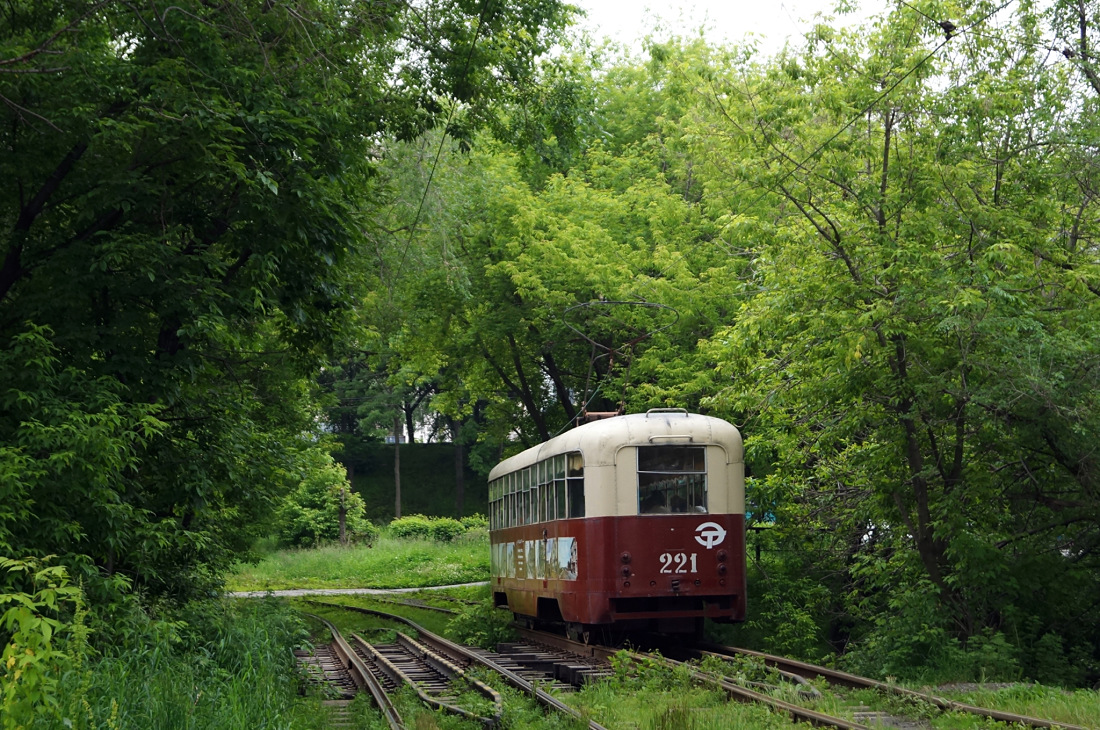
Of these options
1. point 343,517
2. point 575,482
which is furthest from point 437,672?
point 343,517

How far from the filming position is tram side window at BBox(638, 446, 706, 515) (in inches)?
607

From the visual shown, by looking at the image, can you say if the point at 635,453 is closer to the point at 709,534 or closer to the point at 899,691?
the point at 709,534

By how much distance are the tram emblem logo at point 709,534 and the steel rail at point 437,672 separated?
378 cm

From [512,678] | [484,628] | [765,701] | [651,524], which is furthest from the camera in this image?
[484,628]

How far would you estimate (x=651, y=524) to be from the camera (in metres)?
15.2

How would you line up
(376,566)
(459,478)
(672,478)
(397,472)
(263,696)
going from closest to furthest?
(263,696) → (672,478) → (376,566) → (397,472) → (459,478)

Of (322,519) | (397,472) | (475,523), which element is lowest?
(475,523)

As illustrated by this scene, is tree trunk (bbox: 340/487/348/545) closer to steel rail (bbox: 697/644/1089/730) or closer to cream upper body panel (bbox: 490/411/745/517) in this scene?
cream upper body panel (bbox: 490/411/745/517)

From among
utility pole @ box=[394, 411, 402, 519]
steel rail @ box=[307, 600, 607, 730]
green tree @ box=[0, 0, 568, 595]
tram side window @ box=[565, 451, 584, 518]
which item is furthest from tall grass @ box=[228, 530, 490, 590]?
green tree @ box=[0, 0, 568, 595]

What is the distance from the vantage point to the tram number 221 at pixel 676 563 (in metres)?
15.1

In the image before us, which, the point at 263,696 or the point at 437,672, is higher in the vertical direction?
the point at 263,696

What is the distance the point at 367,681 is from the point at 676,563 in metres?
4.63

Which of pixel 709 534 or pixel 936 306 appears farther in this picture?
pixel 709 534

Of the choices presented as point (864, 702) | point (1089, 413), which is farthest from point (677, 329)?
point (864, 702)
